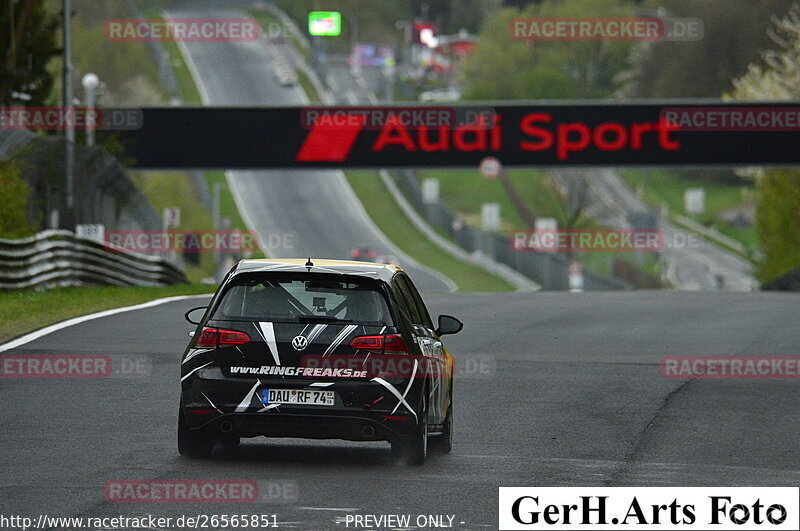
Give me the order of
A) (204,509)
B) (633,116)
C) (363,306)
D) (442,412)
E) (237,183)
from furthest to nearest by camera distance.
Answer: (237,183)
(633,116)
(442,412)
(363,306)
(204,509)

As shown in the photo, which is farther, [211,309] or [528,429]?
[528,429]

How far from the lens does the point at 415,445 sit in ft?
35.9

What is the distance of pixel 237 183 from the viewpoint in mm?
100125

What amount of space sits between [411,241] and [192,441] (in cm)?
7467

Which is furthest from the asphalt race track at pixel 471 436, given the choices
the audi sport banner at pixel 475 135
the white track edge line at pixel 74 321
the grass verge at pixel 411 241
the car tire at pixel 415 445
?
the grass verge at pixel 411 241

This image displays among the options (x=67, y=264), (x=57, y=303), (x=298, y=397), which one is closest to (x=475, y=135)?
(x=67, y=264)

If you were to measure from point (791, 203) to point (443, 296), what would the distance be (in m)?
41.1

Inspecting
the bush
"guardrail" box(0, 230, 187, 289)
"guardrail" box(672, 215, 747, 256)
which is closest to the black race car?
"guardrail" box(0, 230, 187, 289)

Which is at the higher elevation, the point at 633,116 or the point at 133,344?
the point at 633,116

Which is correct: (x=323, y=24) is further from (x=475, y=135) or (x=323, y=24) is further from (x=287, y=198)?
(x=287, y=198)

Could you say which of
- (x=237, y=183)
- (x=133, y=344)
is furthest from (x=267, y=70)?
(x=133, y=344)

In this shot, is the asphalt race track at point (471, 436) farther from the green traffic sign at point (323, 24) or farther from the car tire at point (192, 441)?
the green traffic sign at point (323, 24)

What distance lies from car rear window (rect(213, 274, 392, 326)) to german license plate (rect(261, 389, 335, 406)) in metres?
0.49

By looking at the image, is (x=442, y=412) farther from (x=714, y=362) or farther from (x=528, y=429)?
(x=714, y=362)
